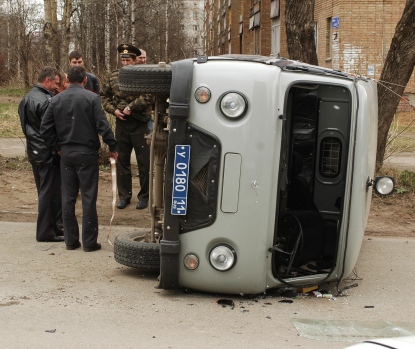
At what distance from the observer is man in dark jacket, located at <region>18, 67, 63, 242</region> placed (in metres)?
8.21

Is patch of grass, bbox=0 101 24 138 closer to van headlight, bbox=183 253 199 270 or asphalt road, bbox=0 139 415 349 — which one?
asphalt road, bbox=0 139 415 349

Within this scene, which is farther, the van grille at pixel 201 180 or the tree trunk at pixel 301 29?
the tree trunk at pixel 301 29

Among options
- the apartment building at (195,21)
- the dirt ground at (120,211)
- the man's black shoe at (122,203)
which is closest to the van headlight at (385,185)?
the dirt ground at (120,211)

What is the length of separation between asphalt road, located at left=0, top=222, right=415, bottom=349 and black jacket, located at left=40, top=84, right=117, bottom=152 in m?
1.20

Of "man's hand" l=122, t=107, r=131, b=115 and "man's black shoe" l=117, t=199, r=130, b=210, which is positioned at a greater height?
"man's hand" l=122, t=107, r=131, b=115

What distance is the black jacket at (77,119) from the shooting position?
300 inches

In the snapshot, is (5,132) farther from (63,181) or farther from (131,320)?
(131,320)

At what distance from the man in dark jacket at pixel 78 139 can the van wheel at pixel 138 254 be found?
1163mm

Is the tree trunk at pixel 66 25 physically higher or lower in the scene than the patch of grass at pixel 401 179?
higher

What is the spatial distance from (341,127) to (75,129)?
2650mm

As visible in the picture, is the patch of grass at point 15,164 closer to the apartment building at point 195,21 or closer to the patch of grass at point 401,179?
the patch of grass at point 401,179

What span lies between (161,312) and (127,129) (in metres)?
4.46

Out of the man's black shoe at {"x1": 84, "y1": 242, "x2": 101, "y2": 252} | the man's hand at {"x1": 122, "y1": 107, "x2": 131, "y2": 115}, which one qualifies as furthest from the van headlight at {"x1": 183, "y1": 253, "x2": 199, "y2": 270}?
the man's hand at {"x1": 122, "y1": 107, "x2": 131, "y2": 115}

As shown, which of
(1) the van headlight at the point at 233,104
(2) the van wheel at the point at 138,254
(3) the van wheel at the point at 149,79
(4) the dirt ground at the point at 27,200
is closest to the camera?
(1) the van headlight at the point at 233,104
